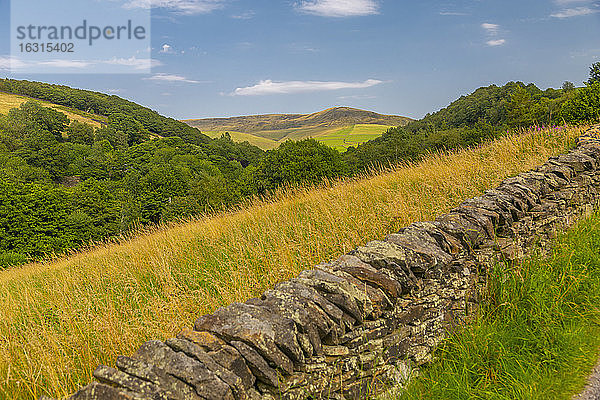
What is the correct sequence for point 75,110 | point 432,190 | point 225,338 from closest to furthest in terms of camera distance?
1. point 225,338
2. point 432,190
3. point 75,110

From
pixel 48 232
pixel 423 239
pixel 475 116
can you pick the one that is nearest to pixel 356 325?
pixel 423 239

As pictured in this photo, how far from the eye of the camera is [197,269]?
209 inches

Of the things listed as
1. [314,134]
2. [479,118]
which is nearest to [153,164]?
[314,134]

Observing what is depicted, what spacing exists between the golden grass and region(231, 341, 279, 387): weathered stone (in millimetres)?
1185

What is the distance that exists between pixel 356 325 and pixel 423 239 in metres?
1.23

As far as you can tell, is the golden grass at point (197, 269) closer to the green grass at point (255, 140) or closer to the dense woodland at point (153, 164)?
the dense woodland at point (153, 164)

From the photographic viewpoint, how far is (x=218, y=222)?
8477mm

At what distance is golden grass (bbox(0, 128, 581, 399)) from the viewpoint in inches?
117

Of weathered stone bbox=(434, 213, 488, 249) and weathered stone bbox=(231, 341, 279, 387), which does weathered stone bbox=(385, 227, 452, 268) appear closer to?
weathered stone bbox=(434, 213, 488, 249)

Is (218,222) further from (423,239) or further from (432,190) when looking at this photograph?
(423,239)

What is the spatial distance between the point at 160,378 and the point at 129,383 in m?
0.14

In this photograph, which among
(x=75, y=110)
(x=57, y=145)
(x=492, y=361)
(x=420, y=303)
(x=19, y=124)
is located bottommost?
(x=492, y=361)

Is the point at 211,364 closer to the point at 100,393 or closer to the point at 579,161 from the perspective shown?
the point at 100,393

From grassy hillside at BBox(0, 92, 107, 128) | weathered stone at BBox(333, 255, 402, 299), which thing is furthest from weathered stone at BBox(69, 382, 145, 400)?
grassy hillside at BBox(0, 92, 107, 128)
